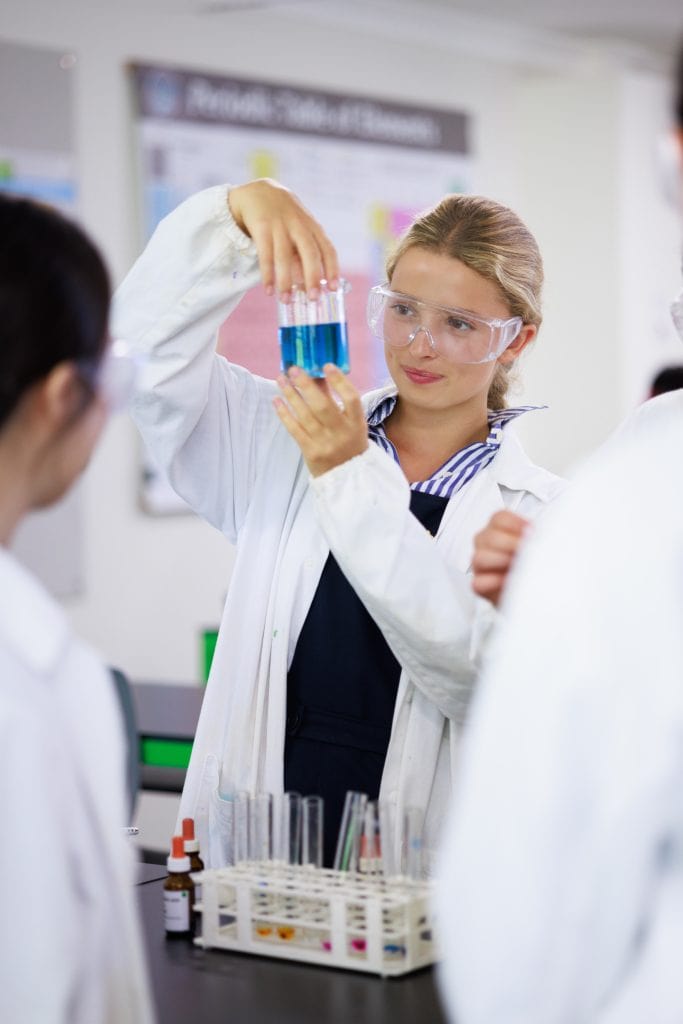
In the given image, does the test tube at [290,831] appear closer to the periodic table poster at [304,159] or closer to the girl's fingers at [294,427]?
the girl's fingers at [294,427]

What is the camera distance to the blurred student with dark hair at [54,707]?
1.07m

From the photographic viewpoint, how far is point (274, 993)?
1.45 m

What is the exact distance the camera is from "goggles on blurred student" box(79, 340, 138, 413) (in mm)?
Result: 1260

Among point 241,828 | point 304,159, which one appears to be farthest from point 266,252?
point 304,159

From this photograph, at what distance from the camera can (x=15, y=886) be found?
107 cm

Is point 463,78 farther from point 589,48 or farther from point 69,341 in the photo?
point 69,341

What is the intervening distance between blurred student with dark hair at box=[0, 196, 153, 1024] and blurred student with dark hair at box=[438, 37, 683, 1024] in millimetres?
327

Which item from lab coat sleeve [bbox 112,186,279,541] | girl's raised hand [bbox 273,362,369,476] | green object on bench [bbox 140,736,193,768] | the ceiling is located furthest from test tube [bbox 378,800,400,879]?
the ceiling

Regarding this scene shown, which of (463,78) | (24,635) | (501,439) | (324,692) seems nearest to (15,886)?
(24,635)

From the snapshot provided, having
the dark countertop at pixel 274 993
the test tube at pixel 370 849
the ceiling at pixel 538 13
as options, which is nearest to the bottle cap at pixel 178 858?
the dark countertop at pixel 274 993

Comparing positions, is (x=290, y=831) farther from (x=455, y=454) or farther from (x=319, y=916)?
(x=455, y=454)

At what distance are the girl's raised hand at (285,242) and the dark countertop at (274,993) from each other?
94cm

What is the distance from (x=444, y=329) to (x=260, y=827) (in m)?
0.91

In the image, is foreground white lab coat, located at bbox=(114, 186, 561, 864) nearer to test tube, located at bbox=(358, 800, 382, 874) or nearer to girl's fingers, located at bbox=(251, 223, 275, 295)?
girl's fingers, located at bbox=(251, 223, 275, 295)
